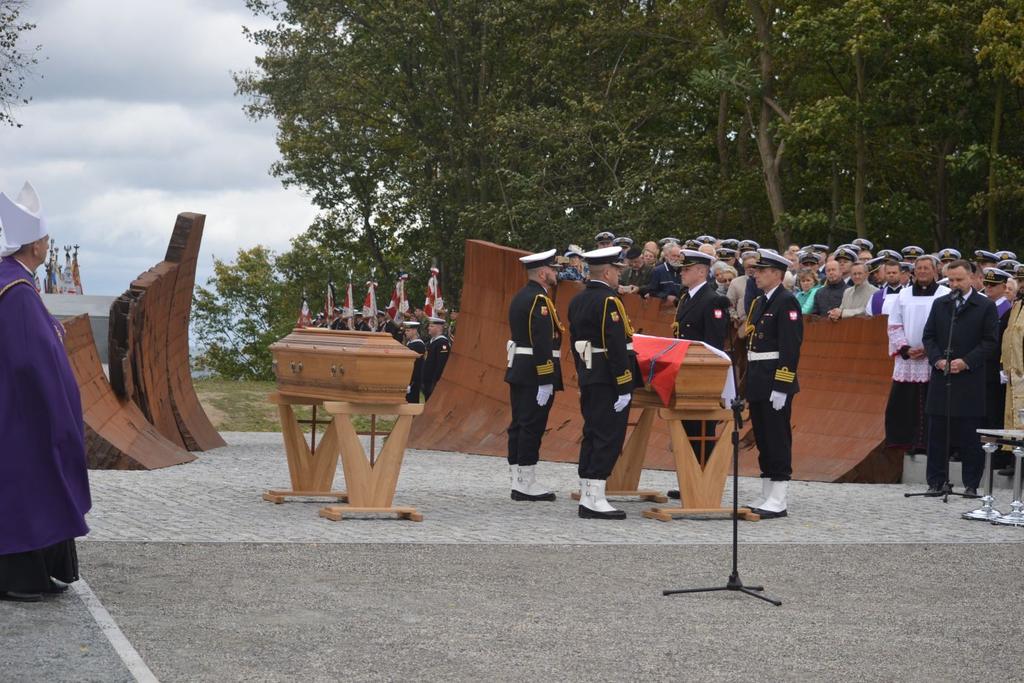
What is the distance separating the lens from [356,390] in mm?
11016

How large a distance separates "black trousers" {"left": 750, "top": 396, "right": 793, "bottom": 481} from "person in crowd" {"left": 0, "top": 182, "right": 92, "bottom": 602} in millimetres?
6030

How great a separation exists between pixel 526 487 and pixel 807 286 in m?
5.69

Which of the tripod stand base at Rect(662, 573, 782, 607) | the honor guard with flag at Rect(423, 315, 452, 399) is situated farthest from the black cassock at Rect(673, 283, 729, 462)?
the honor guard with flag at Rect(423, 315, 452, 399)

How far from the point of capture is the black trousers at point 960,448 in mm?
13500

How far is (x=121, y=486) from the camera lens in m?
13.2

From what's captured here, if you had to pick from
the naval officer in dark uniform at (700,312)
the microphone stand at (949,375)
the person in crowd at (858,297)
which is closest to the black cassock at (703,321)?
the naval officer in dark uniform at (700,312)

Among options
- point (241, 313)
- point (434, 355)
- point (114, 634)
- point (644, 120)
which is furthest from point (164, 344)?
point (241, 313)

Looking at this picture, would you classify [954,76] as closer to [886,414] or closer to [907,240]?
[907,240]

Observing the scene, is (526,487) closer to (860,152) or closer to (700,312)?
(700,312)

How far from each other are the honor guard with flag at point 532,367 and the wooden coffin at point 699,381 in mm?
1658

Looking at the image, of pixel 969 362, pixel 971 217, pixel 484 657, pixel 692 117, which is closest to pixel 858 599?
pixel 484 657

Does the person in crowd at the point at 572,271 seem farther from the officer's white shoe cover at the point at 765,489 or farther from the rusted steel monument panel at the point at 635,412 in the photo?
the officer's white shoe cover at the point at 765,489

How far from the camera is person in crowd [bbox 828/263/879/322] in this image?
15781mm

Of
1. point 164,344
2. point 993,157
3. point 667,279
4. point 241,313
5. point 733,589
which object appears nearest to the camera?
point 733,589
